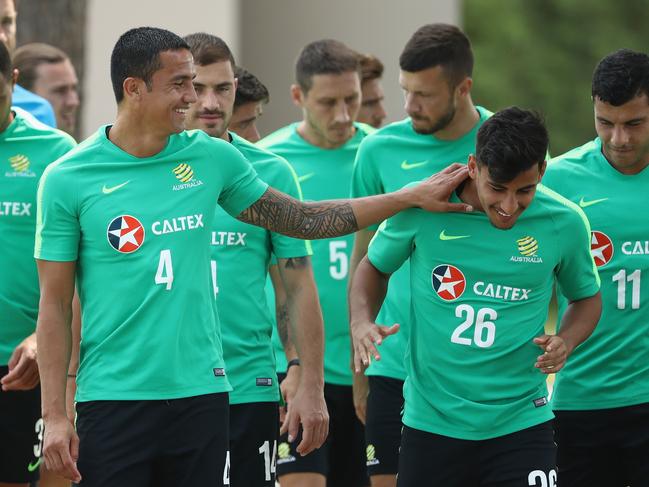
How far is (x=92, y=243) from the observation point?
573 cm

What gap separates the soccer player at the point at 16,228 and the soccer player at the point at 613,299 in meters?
2.57

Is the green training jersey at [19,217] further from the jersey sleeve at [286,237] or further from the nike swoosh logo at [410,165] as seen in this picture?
the nike swoosh logo at [410,165]

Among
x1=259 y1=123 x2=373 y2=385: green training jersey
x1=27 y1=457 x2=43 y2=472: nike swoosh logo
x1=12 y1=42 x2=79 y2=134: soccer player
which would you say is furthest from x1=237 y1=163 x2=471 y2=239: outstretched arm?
x1=12 y1=42 x2=79 y2=134: soccer player

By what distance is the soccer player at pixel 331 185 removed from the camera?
833cm

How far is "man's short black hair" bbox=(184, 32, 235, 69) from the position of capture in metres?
7.13

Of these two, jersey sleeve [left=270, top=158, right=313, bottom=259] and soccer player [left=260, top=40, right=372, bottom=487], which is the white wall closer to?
soccer player [left=260, top=40, right=372, bottom=487]

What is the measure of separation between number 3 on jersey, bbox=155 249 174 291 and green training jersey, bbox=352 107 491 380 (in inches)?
81.1

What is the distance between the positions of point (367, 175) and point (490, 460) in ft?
6.52

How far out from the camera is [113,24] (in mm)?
18906

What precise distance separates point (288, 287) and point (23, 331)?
156 centimetres

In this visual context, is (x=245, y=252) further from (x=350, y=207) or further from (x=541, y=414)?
(x=541, y=414)

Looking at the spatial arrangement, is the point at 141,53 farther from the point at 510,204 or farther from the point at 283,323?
the point at 283,323

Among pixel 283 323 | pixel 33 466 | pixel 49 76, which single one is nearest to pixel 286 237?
pixel 283 323

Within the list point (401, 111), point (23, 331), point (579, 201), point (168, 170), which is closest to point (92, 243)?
point (168, 170)
